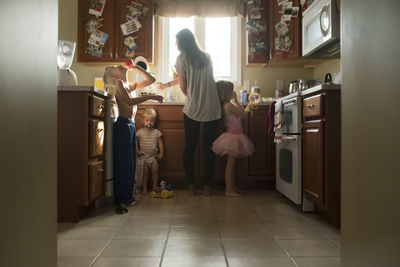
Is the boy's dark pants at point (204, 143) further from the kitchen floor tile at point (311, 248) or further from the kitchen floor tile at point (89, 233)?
the kitchen floor tile at point (311, 248)

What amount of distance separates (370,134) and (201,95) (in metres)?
2.29

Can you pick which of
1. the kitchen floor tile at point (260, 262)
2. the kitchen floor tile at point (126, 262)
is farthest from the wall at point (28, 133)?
the kitchen floor tile at point (260, 262)

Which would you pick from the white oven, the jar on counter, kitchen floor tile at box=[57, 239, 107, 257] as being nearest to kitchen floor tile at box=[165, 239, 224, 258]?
kitchen floor tile at box=[57, 239, 107, 257]

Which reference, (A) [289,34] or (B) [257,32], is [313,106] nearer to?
(A) [289,34]

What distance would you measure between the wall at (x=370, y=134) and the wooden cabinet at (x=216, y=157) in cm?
243

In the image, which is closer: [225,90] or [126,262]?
[126,262]

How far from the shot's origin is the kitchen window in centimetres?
406

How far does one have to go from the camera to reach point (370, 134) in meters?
0.80

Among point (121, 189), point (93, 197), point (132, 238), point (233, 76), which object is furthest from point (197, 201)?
point (233, 76)

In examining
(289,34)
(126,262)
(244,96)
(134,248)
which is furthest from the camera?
(244,96)

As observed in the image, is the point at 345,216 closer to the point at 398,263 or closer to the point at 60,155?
the point at 398,263

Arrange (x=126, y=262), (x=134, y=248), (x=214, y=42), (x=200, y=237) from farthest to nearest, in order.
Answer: (x=214, y=42), (x=200, y=237), (x=134, y=248), (x=126, y=262)

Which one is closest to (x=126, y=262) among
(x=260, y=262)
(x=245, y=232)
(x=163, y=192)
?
(x=260, y=262)

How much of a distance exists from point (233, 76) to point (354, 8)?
3236 millimetres
